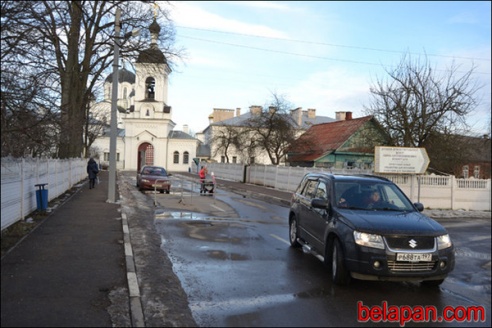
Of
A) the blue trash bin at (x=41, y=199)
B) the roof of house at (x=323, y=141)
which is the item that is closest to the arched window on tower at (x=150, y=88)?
the roof of house at (x=323, y=141)

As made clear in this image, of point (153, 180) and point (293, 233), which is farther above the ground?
point (153, 180)

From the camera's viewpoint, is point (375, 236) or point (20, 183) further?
point (20, 183)

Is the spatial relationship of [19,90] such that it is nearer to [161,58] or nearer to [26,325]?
[26,325]

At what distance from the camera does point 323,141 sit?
43344mm

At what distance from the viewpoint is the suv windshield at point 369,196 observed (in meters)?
7.48

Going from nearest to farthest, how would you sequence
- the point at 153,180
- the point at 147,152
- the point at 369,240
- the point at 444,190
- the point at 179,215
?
the point at 369,240 < the point at 179,215 < the point at 444,190 < the point at 153,180 < the point at 147,152

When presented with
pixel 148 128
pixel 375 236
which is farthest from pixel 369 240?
pixel 148 128

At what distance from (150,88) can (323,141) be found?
1283 inches

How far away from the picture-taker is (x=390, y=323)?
5.19 meters

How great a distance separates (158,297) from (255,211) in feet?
37.1

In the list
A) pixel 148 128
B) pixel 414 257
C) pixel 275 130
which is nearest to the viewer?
pixel 414 257

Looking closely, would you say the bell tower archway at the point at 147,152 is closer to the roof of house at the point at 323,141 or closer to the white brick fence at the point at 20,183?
the roof of house at the point at 323,141

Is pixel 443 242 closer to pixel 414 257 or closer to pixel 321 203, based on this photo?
pixel 414 257

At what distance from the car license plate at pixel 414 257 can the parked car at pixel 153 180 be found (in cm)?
1849
